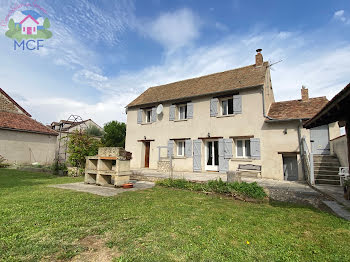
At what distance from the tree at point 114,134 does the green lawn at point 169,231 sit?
16877 mm

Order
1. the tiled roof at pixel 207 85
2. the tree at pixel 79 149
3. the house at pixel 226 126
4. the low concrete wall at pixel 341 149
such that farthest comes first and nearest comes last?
the tiled roof at pixel 207 85 → the house at pixel 226 126 → the tree at pixel 79 149 → the low concrete wall at pixel 341 149

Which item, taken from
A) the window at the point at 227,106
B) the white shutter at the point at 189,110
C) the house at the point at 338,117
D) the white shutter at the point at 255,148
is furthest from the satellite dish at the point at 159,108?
the house at the point at 338,117

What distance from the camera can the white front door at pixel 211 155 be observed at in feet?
38.7

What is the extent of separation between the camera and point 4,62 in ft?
26.8

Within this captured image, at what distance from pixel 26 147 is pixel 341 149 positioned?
2173 cm

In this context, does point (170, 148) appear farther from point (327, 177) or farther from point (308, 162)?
point (327, 177)

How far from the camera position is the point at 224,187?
5.76m

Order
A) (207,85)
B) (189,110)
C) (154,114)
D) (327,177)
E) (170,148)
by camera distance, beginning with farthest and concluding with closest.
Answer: (154,114) < (207,85) < (170,148) < (189,110) < (327,177)

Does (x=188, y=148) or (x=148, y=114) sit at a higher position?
(x=148, y=114)

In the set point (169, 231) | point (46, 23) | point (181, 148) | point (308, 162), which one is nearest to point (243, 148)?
point (308, 162)

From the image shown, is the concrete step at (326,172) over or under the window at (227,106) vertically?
under

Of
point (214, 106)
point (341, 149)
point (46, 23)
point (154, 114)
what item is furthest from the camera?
point (154, 114)

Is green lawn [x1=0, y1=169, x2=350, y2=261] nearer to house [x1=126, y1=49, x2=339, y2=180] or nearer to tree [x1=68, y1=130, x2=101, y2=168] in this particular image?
tree [x1=68, y1=130, x2=101, y2=168]

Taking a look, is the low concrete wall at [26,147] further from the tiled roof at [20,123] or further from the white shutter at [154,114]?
the white shutter at [154,114]
